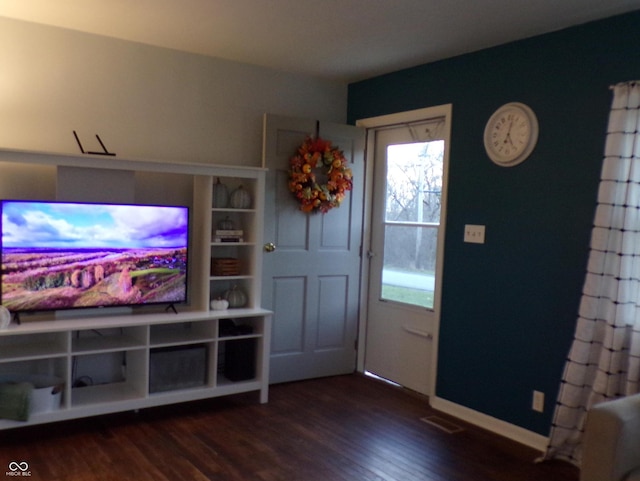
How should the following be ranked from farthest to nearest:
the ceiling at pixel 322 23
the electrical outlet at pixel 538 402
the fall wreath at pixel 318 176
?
1. the fall wreath at pixel 318 176
2. the electrical outlet at pixel 538 402
3. the ceiling at pixel 322 23

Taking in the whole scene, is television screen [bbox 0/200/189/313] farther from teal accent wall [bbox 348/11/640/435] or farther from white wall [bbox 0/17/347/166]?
teal accent wall [bbox 348/11/640/435]

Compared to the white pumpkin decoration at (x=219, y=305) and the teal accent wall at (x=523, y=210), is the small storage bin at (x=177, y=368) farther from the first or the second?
the teal accent wall at (x=523, y=210)

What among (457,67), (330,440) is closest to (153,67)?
(457,67)

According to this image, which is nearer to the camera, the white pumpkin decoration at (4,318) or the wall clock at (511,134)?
the white pumpkin decoration at (4,318)

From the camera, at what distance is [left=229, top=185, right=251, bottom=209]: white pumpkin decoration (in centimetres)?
385

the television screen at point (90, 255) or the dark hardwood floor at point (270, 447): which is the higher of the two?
the television screen at point (90, 255)

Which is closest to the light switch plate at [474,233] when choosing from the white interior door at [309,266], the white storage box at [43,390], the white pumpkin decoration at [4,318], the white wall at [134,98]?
the white interior door at [309,266]

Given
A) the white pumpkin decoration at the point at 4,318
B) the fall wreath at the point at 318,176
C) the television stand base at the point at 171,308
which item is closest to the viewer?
the white pumpkin decoration at the point at 4,318

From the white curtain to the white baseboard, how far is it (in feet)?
1.73

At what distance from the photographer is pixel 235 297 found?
3.88m

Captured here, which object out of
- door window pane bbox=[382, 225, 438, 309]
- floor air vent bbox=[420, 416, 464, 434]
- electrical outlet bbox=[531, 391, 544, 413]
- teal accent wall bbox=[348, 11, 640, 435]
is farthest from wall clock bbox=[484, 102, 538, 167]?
floor air vent bbox=[420, 416, 464, 434]

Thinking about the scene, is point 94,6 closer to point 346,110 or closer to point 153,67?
point 153,67

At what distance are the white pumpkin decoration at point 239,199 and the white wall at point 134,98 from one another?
14.2 inches

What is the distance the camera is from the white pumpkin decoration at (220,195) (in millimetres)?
3756
